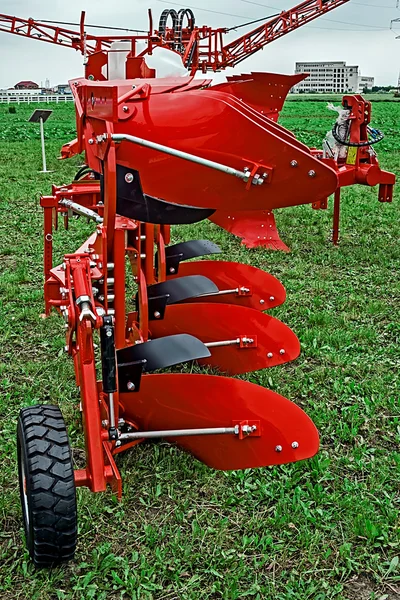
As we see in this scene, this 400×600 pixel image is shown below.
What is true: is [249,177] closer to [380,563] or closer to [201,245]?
[380,563]

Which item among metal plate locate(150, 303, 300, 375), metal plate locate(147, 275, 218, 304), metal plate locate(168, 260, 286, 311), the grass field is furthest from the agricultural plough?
metal plate locate(168, 260, 286, 311)

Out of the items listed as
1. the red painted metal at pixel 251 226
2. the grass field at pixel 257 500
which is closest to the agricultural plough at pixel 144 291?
the grass field at pixel 257 500

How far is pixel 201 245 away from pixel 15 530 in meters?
2.78

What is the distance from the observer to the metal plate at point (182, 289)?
4055 millimetres

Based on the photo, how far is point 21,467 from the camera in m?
2.64

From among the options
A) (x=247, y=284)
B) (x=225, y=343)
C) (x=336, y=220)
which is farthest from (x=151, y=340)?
(x=336, y=220)

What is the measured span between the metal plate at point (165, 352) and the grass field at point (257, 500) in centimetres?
70

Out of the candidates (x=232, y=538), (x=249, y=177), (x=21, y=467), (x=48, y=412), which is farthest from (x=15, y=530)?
(x=249, y=177)

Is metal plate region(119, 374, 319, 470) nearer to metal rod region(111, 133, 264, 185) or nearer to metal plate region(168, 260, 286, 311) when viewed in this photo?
metal rod region(111, 133, 264, 185)

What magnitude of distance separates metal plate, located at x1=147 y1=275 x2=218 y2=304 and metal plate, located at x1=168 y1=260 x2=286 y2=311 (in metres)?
0.65

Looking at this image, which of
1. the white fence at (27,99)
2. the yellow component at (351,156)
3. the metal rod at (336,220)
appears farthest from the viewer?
→ the white fence at (27,99)

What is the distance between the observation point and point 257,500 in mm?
3031

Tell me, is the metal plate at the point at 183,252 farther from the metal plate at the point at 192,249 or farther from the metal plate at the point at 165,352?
the metal plate at the point at 165,352

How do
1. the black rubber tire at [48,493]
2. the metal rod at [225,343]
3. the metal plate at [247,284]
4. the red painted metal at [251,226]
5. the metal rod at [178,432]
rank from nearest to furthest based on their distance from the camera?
the black rubber tire at [48,493] → the metal rod at [178,432] → the metal rod at [225,343] → the red painted metal at [251,226] → the metal plate at [247,284]
